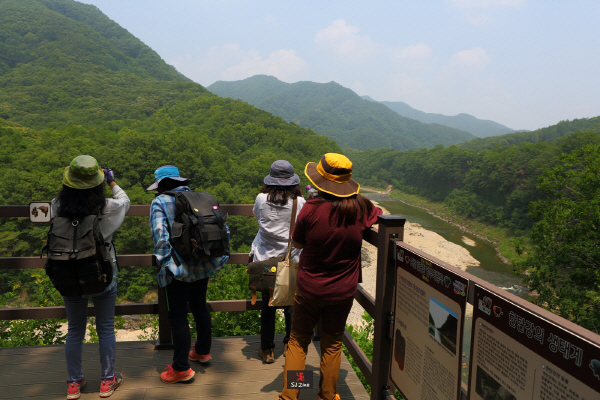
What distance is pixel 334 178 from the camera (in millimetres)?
2170

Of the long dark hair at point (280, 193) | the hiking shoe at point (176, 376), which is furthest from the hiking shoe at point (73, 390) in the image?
the long dark hair at point (280, 193)

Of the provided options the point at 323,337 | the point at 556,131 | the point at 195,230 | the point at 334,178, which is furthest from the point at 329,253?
the point at 556,131

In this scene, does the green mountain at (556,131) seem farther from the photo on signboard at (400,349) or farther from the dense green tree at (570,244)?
the photo on signboard at (400,349)

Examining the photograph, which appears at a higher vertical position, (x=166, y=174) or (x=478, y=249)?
(x=166, y=174)

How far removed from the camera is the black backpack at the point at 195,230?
2428 millimetres

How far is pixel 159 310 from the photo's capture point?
3.18 metres

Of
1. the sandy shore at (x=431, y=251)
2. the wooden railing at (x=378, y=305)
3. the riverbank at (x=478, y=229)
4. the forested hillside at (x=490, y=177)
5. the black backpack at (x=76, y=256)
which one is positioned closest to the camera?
the wooden railing at (x=378, y=305)

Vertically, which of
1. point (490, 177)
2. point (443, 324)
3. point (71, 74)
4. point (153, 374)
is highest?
point (71, 74)

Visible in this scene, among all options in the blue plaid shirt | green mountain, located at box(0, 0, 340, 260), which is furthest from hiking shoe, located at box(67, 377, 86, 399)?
green mountain, located at box(0, 0, 340, 260)

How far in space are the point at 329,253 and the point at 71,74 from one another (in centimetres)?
10941

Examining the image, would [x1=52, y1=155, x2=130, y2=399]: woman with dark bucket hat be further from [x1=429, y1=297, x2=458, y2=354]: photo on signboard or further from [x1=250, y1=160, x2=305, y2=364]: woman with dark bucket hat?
[x1=429, y1=297, x2=458, y2=354]: photo on signboard

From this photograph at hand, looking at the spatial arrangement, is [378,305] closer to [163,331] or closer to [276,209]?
[276,209]

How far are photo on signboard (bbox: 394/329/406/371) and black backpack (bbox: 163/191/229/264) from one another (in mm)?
1177

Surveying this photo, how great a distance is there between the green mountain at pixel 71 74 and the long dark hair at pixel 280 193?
246 feet
